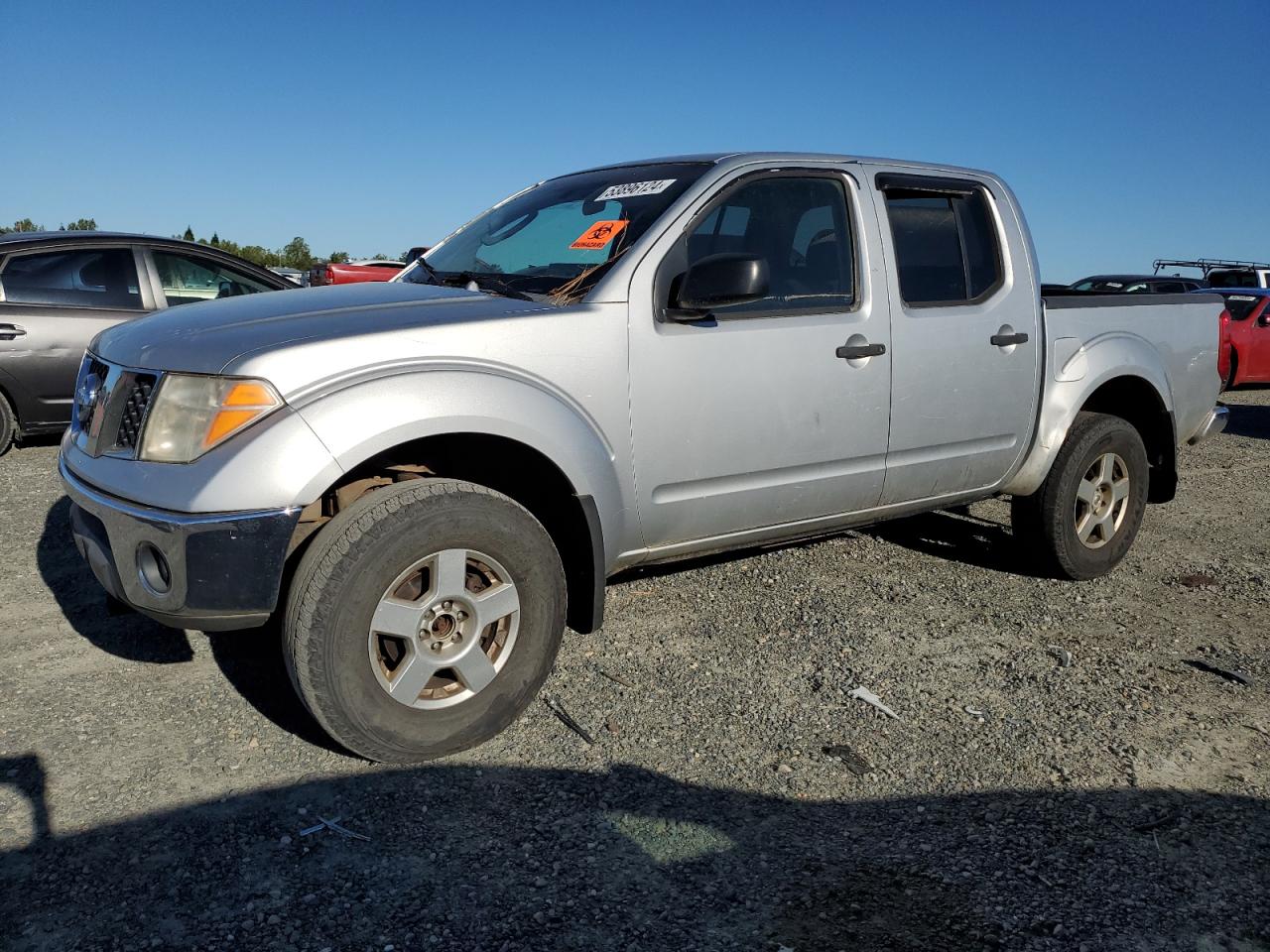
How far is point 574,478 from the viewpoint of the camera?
3.15m

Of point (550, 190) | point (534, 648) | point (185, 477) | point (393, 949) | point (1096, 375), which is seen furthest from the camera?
point (1096, 375)

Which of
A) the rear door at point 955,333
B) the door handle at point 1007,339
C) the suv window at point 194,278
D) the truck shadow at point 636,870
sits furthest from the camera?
the suv window at point 194,278

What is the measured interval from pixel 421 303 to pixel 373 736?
133 centimetres

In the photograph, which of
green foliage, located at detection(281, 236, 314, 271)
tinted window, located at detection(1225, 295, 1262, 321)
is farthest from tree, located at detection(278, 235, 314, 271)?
tinted window, located at detection(1225, 295, 1262, 321)

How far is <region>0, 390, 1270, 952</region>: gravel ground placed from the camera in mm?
2289

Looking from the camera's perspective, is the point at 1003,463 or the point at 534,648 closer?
the point at 534,648

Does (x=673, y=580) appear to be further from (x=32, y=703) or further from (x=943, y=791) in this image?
(x=32, y=703)

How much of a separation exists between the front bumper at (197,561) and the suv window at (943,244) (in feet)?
8.62

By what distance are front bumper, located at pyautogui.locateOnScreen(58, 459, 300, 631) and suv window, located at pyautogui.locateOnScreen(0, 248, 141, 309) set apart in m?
5.12

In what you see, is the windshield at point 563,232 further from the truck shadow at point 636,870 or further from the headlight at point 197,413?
the truck shadow at point 636,870

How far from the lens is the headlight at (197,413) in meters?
2.66

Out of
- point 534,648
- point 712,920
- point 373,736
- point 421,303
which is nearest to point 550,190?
point 421,303

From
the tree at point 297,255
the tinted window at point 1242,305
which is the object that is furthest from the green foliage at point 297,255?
the tinted window at point 1242,305

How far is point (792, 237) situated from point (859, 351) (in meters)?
0.52
